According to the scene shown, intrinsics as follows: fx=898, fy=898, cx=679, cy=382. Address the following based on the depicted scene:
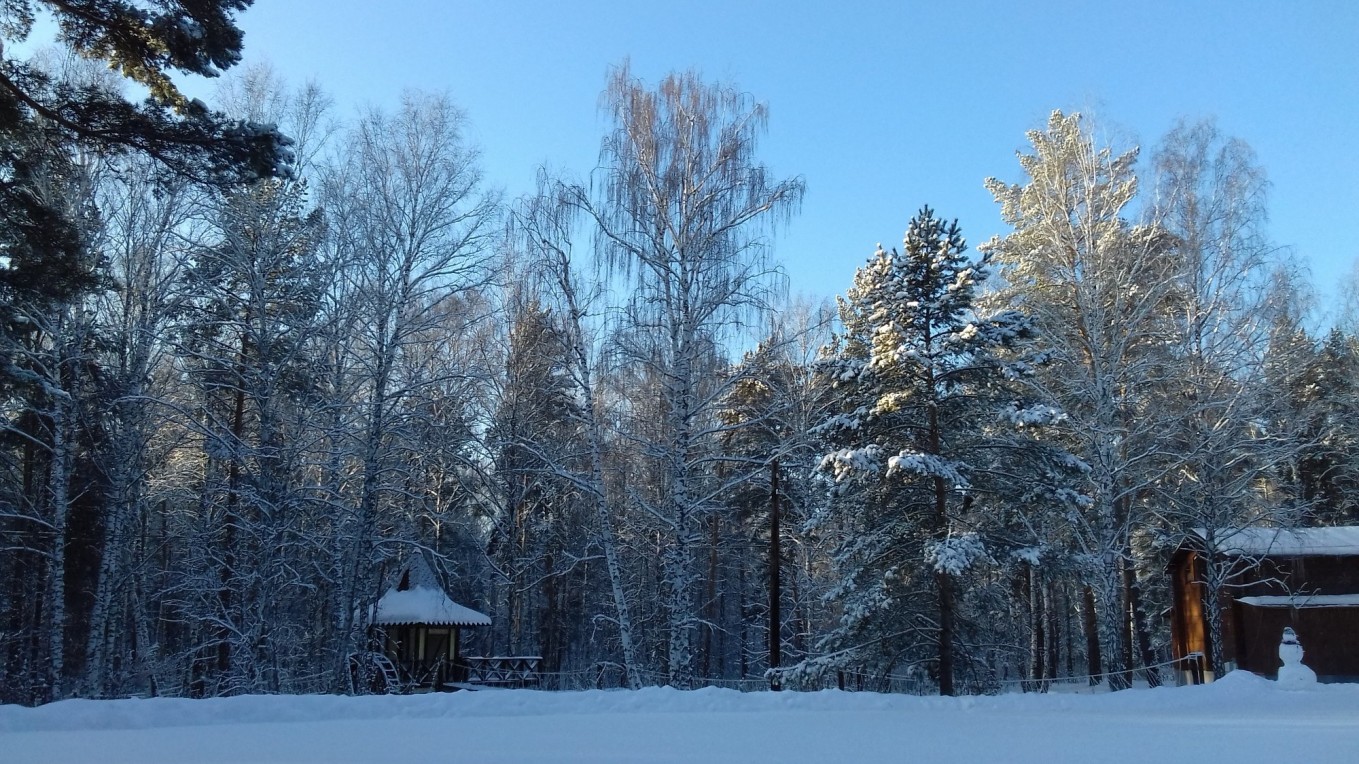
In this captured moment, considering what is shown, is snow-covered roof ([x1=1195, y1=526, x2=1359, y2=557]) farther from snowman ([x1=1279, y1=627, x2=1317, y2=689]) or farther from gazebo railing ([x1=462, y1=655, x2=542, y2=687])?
gazebo railing ([x1=462, y1=655, x2=542, y2=687])

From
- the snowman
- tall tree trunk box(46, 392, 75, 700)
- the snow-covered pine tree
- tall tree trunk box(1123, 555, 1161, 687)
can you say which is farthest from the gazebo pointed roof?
tall tree trunk box(1123, 555, 1161, 687)

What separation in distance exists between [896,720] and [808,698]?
1653mm

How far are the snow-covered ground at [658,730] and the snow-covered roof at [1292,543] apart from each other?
973 cm

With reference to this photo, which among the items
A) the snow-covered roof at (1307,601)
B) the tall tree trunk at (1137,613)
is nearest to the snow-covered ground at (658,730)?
the snow-covered roof at (1307,601)

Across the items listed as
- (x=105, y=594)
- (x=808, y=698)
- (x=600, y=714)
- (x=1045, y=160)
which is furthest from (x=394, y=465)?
(x=1045, y=160)

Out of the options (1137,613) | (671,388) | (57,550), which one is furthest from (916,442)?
(1137,613)

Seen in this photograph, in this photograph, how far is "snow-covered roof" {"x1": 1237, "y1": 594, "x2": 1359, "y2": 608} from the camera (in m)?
22.3

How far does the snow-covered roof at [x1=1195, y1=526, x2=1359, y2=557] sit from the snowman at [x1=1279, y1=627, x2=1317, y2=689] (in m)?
5.85

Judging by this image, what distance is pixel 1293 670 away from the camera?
52.1ft

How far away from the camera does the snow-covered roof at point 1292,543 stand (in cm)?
2224

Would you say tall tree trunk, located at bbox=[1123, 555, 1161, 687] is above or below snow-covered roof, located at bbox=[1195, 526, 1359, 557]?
below

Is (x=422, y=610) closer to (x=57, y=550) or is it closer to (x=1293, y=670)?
(x=57, y=550)

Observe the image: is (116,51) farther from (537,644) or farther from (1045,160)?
(537,644)

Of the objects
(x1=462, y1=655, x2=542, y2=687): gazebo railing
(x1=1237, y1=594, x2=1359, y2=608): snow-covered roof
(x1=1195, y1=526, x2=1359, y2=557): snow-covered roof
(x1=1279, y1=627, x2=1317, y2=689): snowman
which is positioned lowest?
(x1=462, y1=655, x2=542, y2=687): gazebo railing
